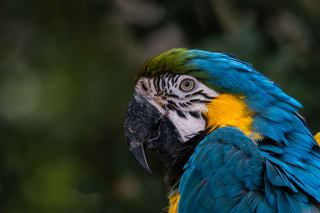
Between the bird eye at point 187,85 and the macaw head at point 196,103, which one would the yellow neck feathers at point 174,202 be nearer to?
the macaw head at point 196,103

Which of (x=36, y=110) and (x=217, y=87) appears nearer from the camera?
(x=217, y=87)

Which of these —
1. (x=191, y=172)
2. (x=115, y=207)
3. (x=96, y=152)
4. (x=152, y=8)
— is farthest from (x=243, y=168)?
(x=96, y=152)

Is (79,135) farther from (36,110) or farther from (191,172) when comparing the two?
(191,172)

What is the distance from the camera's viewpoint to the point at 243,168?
4.64 feet

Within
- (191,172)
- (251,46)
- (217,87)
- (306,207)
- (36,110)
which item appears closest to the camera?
(306,207)

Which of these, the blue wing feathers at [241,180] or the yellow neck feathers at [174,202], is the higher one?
the blue wing feathers at [241,180]

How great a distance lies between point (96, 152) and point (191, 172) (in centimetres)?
199

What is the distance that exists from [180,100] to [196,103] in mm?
64

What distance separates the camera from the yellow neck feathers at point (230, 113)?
158 cm

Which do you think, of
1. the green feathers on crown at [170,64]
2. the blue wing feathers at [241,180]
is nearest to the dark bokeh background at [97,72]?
the green feathers on crown at [170,64]

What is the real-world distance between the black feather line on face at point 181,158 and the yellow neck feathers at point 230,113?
73mm

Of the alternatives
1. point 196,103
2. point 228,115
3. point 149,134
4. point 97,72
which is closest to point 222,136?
point 228,115

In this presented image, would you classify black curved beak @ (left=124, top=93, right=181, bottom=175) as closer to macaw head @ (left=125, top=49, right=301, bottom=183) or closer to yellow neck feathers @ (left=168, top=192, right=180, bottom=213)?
macaw head @ (left=125, top=49, right=301, bottom=183)

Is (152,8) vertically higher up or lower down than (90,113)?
higher up
